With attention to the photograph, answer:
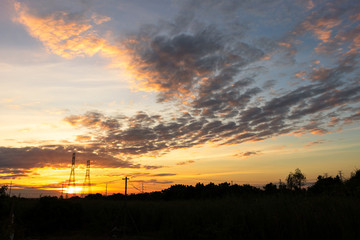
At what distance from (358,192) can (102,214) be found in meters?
20.9

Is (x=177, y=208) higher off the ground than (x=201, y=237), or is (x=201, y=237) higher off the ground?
(x=177, y=208)

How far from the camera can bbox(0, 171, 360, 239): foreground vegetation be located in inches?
491

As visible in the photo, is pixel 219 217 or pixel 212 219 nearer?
pixel 219 217

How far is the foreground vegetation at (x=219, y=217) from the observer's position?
12.5 metres

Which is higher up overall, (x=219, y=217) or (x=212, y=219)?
(x=219, y=217)

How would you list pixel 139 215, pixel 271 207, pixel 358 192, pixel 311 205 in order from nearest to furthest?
pixel 311 205 → pixel 271 207 → pixel 358 192 → pixel 139 215

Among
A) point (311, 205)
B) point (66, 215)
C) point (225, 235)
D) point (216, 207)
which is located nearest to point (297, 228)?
point (311, 205)

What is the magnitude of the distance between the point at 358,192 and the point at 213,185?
119 ft

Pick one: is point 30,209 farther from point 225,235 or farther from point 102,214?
point 225,235

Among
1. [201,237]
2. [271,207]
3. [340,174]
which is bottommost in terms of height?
[201,237]

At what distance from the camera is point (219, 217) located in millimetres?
17312

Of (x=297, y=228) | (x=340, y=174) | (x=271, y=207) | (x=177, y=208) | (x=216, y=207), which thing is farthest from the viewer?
(x=177, y=208)

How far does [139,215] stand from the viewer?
26.2m

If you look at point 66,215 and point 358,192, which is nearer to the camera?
point 358,192
